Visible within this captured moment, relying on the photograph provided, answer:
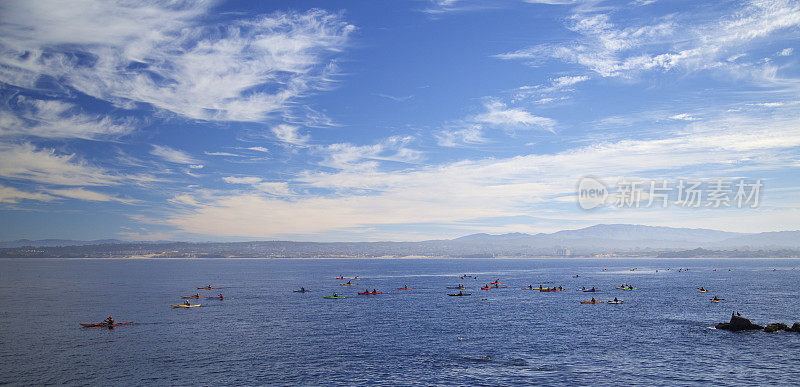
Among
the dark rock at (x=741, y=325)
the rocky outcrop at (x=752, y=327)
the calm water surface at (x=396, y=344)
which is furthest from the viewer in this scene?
the dark rock at (x=741, y=325)

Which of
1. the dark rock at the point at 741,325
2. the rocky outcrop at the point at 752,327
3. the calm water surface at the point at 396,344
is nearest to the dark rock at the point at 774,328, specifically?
the rocky outcrop at the point at 752,327

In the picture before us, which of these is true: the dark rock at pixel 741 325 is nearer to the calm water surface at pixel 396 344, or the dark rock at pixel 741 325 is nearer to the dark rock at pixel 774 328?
the dark rock at pixel 774 328

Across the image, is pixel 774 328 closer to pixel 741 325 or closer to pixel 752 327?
pixel 752 327

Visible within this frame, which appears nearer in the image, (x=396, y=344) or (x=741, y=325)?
(x=396, y=344)

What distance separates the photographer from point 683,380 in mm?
51438

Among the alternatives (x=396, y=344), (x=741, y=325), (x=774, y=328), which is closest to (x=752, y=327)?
(x=741, y=325)

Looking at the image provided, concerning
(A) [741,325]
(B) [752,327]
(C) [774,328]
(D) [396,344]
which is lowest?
(D) [396,344]

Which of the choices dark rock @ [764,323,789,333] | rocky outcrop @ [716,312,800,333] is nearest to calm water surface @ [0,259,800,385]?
dark rock @ [764,323,789,333]

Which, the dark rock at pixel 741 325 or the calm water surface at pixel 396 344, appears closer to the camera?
the calm water surface at pixel 396 344

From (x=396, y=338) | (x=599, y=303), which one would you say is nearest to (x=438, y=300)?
(x=599, y=303)

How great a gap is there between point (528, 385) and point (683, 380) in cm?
1710

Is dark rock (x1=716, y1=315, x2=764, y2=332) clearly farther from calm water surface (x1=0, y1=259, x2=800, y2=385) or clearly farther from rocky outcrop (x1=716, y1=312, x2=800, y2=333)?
calm water surface (x1=0, y1=259, x2=800, y2=385)

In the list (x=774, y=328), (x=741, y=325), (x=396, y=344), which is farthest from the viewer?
(x=741, y=325)

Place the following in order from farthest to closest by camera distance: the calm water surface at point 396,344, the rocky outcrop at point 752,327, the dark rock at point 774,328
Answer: the rocky outcrop at point 752,327, the dark rock at point 774,328, the calm water surface at point 396,344
